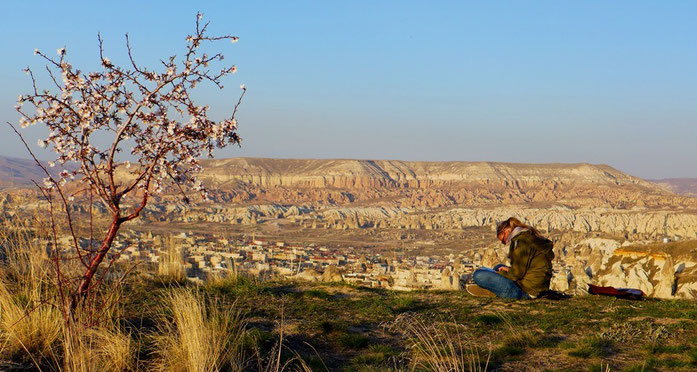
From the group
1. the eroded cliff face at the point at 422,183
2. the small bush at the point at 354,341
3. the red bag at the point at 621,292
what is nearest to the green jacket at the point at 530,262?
the red bag at the point at 621,292

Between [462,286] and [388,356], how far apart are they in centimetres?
786

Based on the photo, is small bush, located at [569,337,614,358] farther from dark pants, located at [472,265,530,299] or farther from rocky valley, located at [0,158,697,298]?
rocky valley, located at [0,158,697,298]

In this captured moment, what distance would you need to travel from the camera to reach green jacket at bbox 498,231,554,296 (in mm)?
9234

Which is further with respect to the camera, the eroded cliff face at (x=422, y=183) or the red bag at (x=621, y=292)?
the eroded cliff face at (x=422, y=183)

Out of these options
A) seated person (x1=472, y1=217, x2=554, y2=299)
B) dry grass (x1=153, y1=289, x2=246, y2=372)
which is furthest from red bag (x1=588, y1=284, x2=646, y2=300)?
dry grass (x1=153, y1=289, x2=246, y2=372)

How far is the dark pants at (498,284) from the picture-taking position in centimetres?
976

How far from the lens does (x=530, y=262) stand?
9.42 meters

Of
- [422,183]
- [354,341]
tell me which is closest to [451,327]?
[354,341]

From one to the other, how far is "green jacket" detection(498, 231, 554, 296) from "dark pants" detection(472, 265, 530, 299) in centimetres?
9

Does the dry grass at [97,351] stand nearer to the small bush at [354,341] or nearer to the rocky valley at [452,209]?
the small bush at [354,341]

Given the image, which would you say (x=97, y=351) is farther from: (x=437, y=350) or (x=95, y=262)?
(x=437, y=350)

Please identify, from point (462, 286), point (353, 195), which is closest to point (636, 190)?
point (353, 195)

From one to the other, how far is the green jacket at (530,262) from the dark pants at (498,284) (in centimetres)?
9

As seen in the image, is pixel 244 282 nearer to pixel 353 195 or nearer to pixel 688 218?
pixel 688 218
